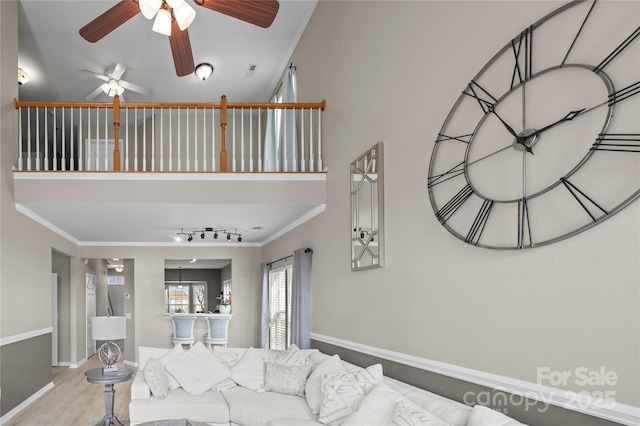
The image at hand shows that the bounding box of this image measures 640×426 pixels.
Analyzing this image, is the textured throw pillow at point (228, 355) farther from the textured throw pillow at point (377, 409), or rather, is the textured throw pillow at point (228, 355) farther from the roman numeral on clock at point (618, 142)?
the roman numeral on clock at point (618, 142)

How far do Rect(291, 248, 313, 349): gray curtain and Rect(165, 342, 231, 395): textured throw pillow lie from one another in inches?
49.3

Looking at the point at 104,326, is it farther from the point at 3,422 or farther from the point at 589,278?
the point at 589,278

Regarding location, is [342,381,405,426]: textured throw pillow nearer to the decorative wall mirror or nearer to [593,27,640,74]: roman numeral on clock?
the decorative wall mirror

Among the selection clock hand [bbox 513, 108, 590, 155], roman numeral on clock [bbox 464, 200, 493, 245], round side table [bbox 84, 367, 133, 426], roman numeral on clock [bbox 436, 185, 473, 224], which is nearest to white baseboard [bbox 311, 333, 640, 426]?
roman numeral on clock [bbox 464, 200, 493, 245]

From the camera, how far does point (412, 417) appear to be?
277 cm

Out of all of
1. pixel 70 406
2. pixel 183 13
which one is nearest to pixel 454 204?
pixel 183 13

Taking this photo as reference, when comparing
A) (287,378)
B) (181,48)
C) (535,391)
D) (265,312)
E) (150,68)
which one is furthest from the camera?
(265,312)

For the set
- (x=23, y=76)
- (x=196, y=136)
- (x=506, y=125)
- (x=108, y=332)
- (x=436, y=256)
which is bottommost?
(x=108, y=332)

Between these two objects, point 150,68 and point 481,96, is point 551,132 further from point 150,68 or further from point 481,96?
point 150,68

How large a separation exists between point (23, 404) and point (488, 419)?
650 cm

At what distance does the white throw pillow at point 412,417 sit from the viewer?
2.66 m

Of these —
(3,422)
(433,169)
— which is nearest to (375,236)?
(433,169)

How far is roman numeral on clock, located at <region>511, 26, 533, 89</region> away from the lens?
8.73 feet

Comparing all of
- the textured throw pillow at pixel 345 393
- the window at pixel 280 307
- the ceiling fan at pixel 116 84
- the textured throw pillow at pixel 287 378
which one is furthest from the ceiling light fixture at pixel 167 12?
the window at pixel 280 307
